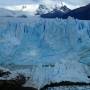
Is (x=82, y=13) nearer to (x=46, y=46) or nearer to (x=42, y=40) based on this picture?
(x=42, y=40)

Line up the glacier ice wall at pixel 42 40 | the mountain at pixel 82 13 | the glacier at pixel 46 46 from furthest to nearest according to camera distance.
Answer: the mountain at pixel 82 13 → the glacier ice wall at pixel 42 40 → the glacier at pixel 46 46

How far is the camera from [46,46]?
37.3 feet

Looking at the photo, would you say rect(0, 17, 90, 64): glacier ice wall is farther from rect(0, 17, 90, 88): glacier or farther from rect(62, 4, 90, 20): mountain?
rect(62, 4, 90, 20): mountain

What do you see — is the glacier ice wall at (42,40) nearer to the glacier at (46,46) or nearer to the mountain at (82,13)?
the glacier at (46,46)

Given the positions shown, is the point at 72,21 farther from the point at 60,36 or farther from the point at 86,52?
the point at 86,52

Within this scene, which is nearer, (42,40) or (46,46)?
(46,46)

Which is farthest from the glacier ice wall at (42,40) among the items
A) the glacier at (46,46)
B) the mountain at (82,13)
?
the mountain at (82,13)

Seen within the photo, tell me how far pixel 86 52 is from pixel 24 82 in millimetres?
2699

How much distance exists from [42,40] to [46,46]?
1.05 feet

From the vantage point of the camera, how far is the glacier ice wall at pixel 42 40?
36.1ft

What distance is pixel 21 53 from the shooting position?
1120 centimetres

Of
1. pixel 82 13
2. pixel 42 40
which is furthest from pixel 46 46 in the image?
pixel 82 13

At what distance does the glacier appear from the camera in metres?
10.2

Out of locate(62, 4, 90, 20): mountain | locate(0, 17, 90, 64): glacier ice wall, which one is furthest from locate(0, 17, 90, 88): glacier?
locate(62, 4, 90, 20): mountain
